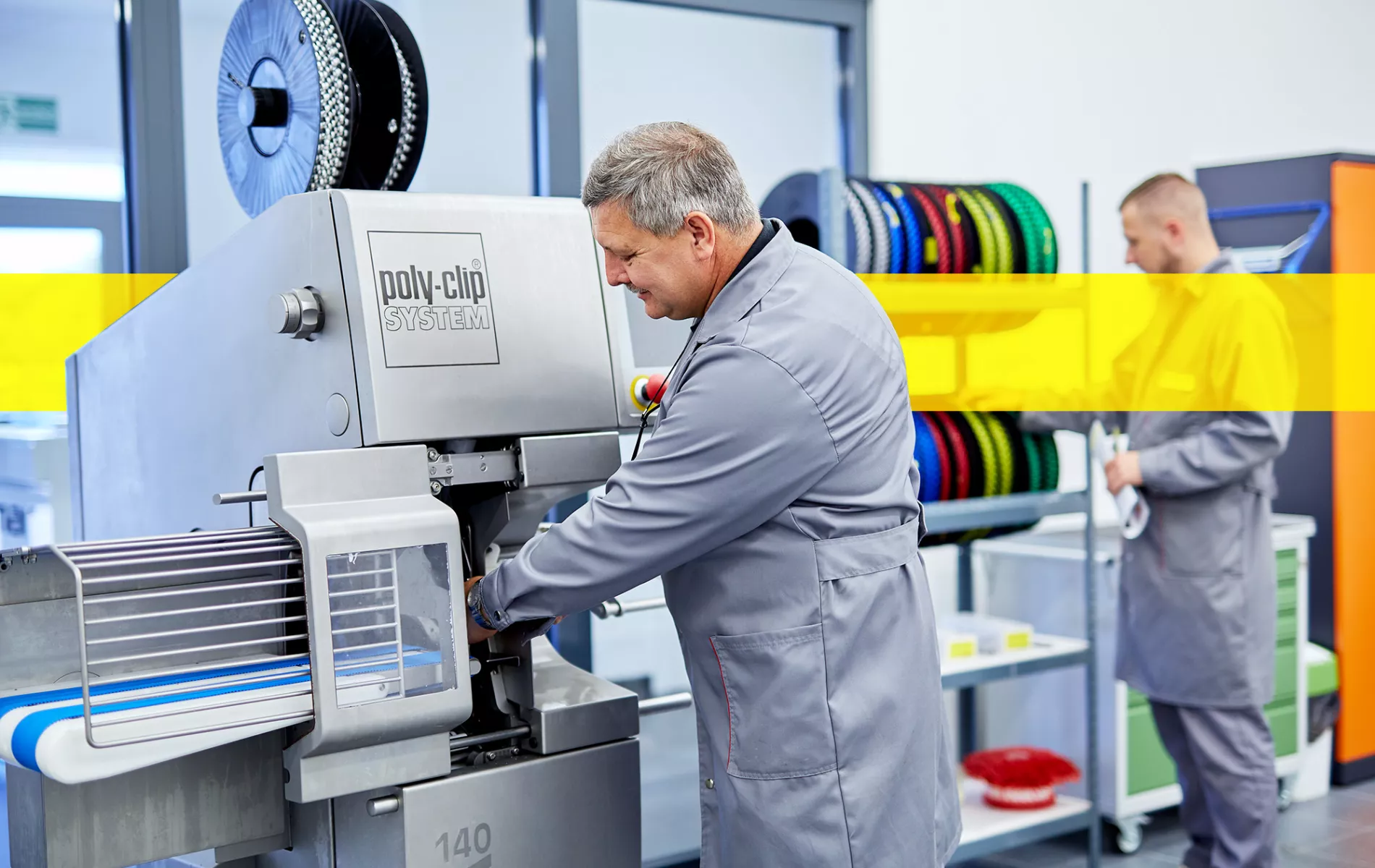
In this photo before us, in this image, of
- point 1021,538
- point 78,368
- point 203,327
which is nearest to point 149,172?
point 78,368

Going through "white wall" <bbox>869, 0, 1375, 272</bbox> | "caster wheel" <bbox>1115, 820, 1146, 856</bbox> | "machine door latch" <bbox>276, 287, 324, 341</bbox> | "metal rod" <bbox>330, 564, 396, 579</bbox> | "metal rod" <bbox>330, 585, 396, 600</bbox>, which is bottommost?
"caster wheel" <bbox>1115, 820, 1146, 856</bbox>

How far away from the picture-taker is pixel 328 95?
1.69m

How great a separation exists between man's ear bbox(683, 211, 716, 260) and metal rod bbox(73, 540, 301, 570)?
1.80 feet

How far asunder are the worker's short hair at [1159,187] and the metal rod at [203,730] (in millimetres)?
2357

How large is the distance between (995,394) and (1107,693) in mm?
912

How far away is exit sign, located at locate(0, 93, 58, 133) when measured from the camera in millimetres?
2545

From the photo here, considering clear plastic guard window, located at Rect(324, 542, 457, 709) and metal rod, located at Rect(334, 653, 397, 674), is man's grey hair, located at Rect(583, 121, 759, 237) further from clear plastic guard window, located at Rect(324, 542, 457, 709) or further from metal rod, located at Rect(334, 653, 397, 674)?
metal rod, located at Rect(334, 653, 397, 674)

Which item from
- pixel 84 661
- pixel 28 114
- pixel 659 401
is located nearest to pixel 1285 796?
pixel 659 401

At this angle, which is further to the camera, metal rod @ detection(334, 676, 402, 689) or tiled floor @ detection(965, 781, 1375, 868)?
tiled floor @ detection(965, 781, 1375, 868)

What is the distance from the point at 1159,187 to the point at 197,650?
2428mm

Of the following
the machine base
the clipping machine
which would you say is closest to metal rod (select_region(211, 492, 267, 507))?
the clipping machine

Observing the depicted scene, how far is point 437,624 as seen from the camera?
1.41 m

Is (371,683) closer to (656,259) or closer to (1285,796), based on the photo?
(656,259)

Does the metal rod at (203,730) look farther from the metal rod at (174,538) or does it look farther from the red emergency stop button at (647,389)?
the red emergency stop button at (647,389)
